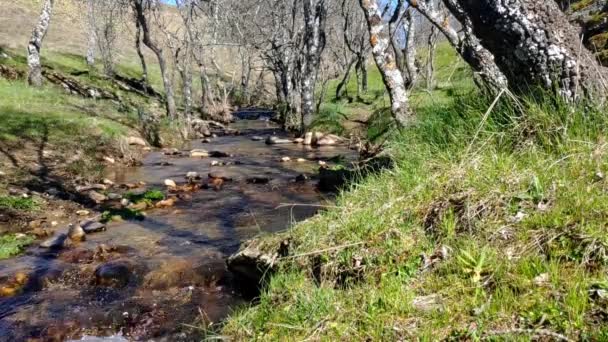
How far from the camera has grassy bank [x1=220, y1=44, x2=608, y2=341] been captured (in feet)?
8.16

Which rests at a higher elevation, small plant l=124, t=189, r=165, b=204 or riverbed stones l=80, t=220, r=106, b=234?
small plant l=124, t=189, r=165, b=204

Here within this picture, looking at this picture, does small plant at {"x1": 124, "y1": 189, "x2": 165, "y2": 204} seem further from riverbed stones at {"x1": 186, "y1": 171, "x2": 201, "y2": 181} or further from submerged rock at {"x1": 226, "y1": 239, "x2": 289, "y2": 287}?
submerged rock at {"x1": 226, "y1": 239, "x2": 289, "y2": 287}

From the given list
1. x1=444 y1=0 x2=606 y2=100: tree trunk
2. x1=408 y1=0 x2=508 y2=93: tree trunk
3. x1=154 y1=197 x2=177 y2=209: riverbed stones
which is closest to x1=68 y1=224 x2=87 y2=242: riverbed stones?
x1=154 y1=197 x2=177 y2=209: riverbed stones

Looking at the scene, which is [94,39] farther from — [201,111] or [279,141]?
[279,141]

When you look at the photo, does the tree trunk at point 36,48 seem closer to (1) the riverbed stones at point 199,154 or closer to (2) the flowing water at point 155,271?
(1) the riverbed stones at point 199,154

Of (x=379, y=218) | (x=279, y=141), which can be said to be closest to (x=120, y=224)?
(x=379, y=218)

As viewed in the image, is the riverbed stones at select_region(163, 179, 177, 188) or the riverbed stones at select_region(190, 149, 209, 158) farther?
the riverbed stones at select_region(190, 149, 209, 158)

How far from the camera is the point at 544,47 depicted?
3.80 meters

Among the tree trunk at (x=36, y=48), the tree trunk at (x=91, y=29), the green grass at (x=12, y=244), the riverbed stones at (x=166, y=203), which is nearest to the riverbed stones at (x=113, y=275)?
the green grass at (x=12, y=244)

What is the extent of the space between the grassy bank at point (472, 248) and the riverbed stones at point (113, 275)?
7.68 ft

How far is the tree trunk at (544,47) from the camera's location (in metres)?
3.71

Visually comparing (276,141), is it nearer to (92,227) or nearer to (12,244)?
(92,227)

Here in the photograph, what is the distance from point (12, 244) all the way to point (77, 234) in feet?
2.65

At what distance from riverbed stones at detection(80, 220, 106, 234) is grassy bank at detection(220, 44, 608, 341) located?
4.37m
